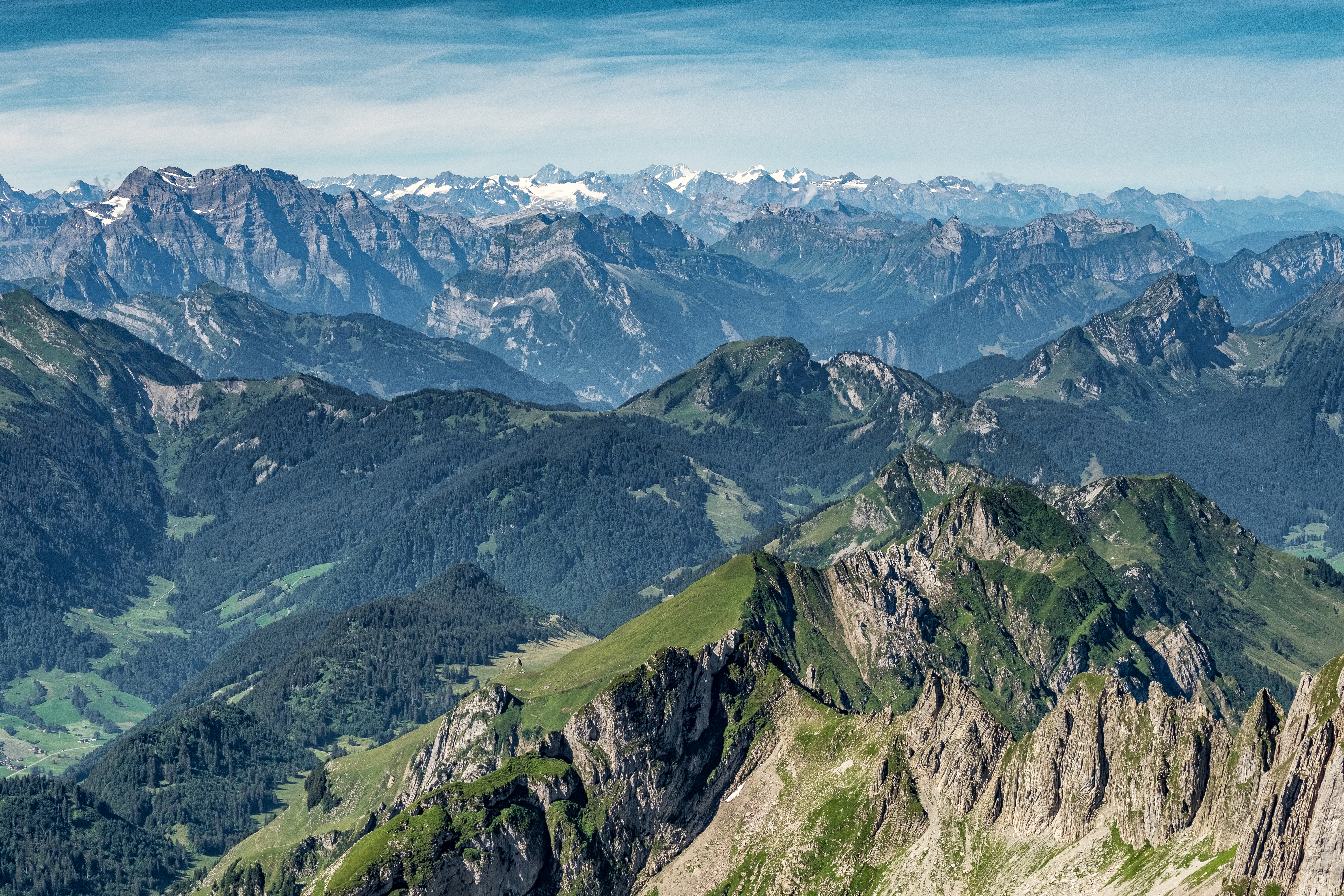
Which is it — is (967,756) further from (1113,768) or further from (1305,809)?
(1305,809)

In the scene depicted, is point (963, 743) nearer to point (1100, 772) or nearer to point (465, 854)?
point (1100, 772)

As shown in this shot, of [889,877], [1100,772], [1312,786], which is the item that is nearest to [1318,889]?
[1312,786]

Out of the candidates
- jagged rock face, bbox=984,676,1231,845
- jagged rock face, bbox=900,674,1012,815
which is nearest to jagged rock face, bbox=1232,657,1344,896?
jagged rock face, bbox=984,676,1231,845

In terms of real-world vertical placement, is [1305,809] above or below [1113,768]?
above

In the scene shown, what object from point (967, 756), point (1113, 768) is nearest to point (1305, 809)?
point (1113, 768)

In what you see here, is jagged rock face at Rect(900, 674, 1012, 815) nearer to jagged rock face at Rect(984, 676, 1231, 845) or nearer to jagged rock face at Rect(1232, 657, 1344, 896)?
jagged rock face at Rect(984, 676, 1231, 845)

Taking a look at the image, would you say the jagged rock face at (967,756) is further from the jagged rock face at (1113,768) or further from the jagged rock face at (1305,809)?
the jagged rock face at (1305,809)

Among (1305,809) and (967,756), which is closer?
(1305,809)

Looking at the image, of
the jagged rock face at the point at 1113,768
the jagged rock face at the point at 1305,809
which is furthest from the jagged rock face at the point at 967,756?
the jagged rock face at the point at 1305,809

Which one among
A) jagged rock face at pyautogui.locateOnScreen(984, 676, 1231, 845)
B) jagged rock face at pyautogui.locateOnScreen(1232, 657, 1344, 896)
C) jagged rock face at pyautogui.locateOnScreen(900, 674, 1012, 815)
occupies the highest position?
jagged rock face at pyautogui.locateOnScreen(1232, 657, 1344, 896)
